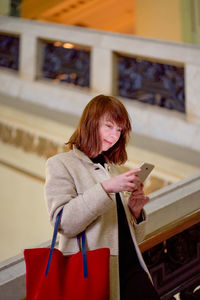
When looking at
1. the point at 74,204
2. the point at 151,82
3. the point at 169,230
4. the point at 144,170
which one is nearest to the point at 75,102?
the point at 151,82

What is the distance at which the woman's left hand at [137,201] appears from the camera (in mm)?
2053

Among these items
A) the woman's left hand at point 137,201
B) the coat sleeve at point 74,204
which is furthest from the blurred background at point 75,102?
the coat sleeve at point 74,204

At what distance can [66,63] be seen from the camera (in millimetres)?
6219

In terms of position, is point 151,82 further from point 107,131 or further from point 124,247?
point 124,247

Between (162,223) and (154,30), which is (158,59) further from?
(154,30)

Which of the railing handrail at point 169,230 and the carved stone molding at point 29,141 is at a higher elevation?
the carved stone molding at point 29,141

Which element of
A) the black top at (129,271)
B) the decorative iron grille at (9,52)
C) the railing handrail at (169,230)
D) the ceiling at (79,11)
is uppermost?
the ceiling at (79,11)

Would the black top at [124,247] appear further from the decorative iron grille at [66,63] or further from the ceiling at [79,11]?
the ceiling at [79,11]

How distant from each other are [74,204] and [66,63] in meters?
4.67

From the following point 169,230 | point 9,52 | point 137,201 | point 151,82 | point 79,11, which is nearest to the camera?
point 137,201

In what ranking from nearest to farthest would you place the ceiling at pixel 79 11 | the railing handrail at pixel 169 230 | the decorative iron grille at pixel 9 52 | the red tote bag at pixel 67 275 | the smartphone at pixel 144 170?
the red tote bag at pixel 67 275 < the smartphone at pixel 144 170 < the railing handrail at pixel 169 230 < the decorative iron grille at pixel 9 52 < the ceiling at pixel 79 11

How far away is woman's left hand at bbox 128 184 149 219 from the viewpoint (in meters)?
2.05

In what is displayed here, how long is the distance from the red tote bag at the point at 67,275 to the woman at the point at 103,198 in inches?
4.7

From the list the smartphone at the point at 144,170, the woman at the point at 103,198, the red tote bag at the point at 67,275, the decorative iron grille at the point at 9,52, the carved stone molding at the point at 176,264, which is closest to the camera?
A: the red tote bag at the point at 67,275
